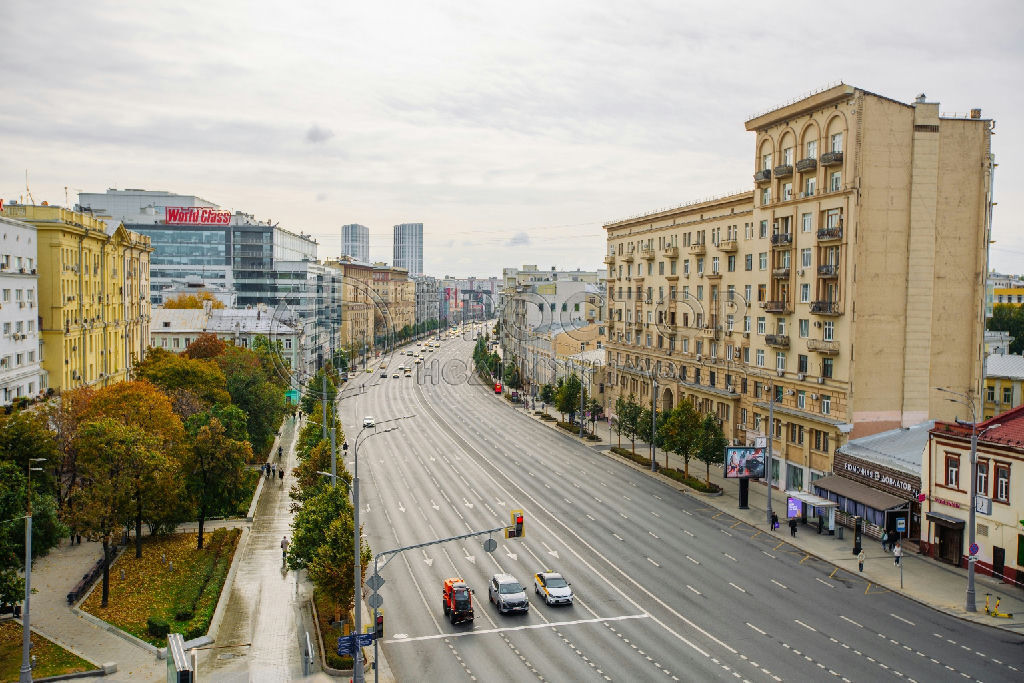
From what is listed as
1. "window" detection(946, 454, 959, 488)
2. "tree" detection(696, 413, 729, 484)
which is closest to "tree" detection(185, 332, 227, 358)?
"tree" detection(696, 413, 729, 484)

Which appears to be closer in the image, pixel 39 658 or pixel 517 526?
pixel 39 658

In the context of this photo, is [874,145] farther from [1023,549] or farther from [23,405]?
[23,405]

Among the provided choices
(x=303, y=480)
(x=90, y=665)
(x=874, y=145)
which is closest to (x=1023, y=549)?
(x=874, y=145)

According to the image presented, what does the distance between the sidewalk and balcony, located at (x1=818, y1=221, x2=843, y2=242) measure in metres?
19.6

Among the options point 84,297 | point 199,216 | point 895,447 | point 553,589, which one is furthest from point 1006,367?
point 199,216

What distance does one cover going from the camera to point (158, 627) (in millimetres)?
35656

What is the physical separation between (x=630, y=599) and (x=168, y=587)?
23.4 metres

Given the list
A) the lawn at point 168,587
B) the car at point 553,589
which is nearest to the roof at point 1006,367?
the car at point 553,589

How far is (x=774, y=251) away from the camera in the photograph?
67.4m

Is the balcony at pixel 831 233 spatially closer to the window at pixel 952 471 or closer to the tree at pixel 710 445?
the tree at pixel 710 445

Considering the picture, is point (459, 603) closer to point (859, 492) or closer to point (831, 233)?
point (859, 492)

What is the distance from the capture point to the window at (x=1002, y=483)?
42656 mm

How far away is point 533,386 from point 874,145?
73.9 meters

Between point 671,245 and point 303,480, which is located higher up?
point 671,245
